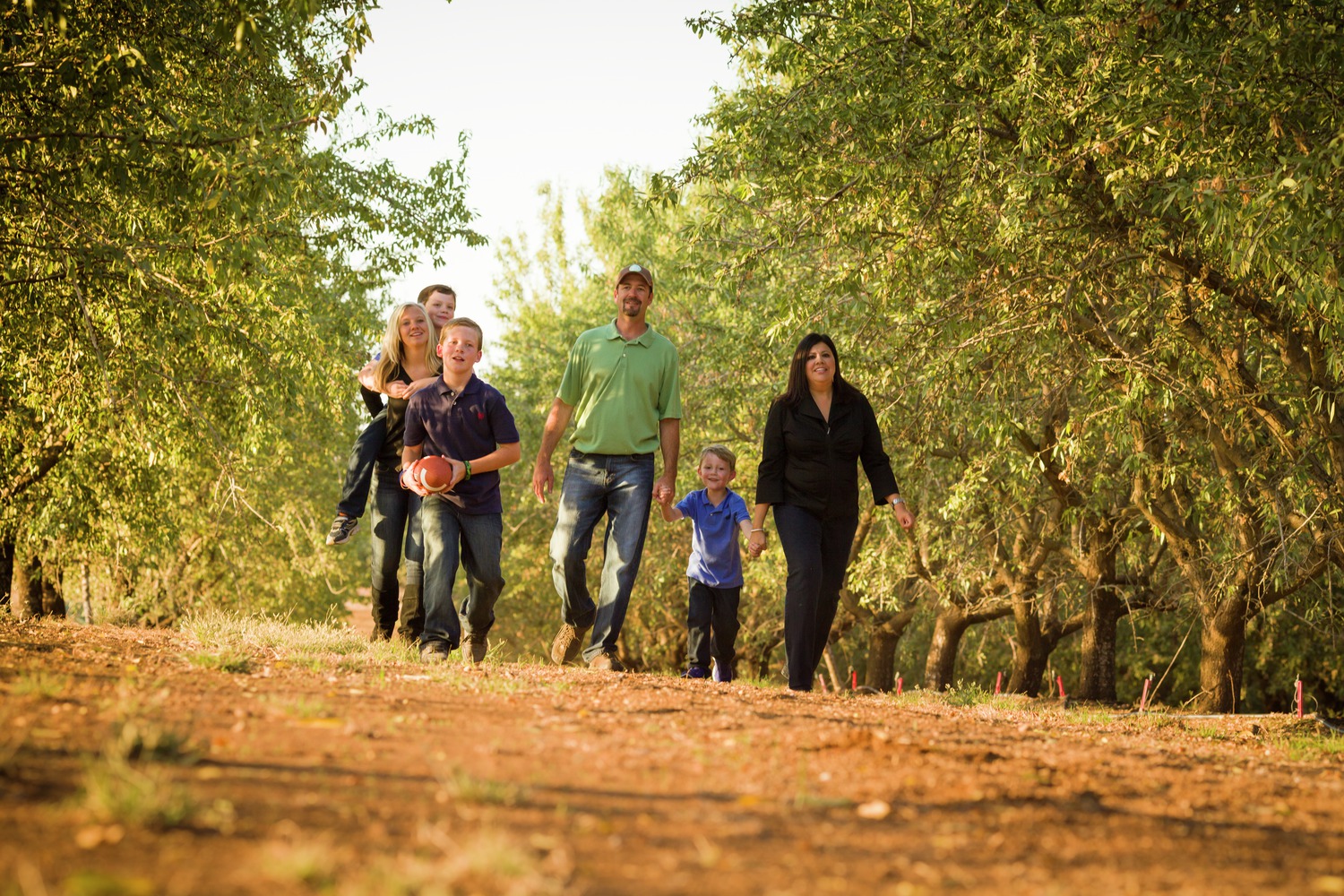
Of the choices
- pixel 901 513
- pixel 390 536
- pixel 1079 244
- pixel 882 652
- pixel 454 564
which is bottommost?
pixel 882 652

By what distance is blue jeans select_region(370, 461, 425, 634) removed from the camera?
7.35 metres

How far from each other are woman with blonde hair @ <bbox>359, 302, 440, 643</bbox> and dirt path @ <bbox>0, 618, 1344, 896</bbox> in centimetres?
234

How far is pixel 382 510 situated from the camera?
7.46 metres

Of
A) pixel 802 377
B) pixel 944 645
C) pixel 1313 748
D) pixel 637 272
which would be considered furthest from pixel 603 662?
pixel 944 645

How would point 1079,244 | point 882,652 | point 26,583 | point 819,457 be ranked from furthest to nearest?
point 882,652, point 26,583, point 1079,244, point 819,457

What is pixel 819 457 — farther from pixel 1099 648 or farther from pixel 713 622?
pixel 1099 648

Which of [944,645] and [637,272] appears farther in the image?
[944,645]

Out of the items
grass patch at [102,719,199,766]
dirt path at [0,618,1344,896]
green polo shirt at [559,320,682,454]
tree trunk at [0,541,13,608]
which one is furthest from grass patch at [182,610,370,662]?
tree trunk at [0,541,13,608]

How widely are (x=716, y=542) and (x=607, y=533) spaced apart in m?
1.64

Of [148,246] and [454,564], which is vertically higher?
[148,246]

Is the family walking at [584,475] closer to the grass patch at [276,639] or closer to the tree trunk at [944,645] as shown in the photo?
the grass patch at [276,639]

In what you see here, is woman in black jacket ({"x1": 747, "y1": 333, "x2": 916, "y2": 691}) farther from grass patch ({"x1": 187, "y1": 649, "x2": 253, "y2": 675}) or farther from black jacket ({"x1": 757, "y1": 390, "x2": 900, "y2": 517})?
grass patch ({"x1": 187, "y1": 649, "x2": 253, "y2": 675})

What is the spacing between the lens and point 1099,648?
54.1 ft

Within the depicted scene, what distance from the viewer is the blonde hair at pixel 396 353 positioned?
24.7 ft
